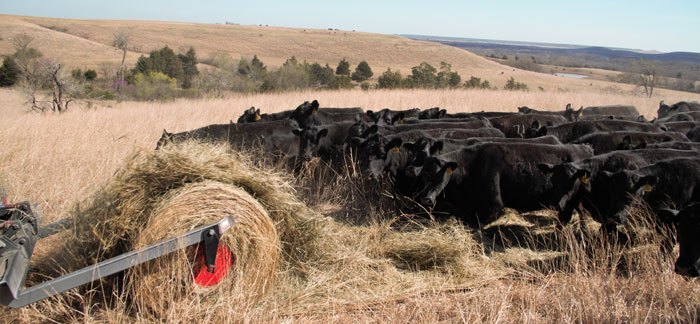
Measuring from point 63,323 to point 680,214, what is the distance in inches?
244

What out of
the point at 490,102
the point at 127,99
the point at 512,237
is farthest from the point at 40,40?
the point at 512,237

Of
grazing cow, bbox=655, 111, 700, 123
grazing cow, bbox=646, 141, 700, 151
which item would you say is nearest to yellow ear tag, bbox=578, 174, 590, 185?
grazing cow, bbox=646, 141, 700, 151

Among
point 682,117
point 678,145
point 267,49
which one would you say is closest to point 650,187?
point 678,145

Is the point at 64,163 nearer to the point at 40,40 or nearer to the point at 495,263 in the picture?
the point at 495,263

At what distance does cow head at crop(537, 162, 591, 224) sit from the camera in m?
7.00

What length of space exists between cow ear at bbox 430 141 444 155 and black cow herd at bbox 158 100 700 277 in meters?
0.02

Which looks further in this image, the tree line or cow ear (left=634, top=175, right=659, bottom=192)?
the tree line

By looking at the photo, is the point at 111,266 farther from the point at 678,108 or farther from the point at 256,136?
the point at 678,108

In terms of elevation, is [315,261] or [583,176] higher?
[583,176]

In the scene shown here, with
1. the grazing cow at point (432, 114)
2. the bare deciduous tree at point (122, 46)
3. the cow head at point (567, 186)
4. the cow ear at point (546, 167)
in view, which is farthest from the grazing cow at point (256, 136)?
the bare deciduous tree at point (122, 46)

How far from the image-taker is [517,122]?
1173 centimetres

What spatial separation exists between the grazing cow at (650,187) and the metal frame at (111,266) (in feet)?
16.3

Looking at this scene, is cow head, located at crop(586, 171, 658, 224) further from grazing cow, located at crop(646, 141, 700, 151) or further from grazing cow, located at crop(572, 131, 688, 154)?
grazing cow, located at crop(572, 131, 688, 154)

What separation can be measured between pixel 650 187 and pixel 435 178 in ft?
8.97
